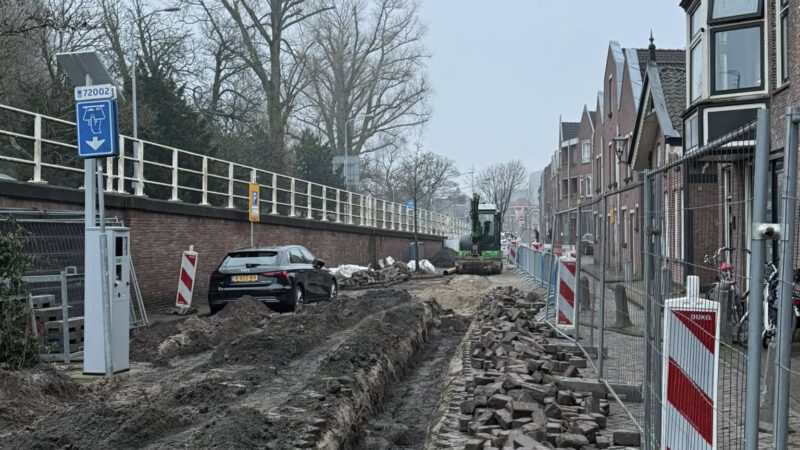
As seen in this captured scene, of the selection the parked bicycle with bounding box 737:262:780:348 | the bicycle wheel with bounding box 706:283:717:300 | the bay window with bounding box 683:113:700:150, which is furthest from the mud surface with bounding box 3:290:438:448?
the bay window with bounding box 683:113:700:150

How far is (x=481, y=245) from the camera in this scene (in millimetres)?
41250

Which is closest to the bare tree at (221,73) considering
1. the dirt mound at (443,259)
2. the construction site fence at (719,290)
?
the dirt mound at (443,259)

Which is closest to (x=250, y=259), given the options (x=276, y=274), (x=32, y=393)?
(x=276, y=274)

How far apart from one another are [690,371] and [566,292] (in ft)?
23.8

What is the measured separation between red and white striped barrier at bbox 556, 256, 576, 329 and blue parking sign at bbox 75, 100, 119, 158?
20.0 ft


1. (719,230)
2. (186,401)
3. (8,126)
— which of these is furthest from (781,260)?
(8,126)

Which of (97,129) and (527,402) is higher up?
(97,129)

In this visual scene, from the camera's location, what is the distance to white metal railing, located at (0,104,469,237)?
59.3 ft

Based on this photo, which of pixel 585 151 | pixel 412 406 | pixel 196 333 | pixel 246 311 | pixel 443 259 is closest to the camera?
pixel 412 406

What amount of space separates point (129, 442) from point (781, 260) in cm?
496

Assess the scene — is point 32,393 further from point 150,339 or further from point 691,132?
point 691,132

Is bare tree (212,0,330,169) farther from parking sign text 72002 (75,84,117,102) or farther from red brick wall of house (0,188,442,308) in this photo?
parking sign text 72002 (75,84,117,102)

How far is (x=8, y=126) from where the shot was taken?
82.5 ft

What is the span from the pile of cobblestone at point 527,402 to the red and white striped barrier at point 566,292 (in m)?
0.46
